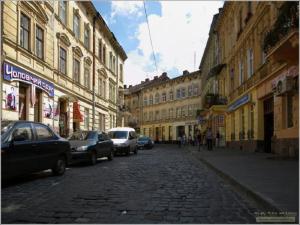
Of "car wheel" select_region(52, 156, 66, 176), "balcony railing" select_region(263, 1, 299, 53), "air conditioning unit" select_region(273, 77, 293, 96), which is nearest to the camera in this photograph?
"car wheel" select_region(52, 156, 66, 176)

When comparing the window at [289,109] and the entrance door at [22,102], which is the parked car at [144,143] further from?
the window at [289,109]

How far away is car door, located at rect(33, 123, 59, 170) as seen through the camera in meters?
11.5

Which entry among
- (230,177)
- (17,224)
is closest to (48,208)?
(17,224)

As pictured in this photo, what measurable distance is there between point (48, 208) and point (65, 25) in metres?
22.6

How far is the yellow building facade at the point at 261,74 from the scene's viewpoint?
14.6 metres

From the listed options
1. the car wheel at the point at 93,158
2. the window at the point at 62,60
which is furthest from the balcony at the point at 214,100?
the car wheel at the point at 93,158

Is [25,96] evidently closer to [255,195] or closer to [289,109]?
[289,109]

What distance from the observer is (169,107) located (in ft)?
247

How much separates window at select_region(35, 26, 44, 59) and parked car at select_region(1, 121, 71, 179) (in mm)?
11424

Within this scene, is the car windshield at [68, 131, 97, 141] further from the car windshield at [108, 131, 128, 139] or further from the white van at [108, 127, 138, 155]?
the car windshield at [108, 131, 128, 139]

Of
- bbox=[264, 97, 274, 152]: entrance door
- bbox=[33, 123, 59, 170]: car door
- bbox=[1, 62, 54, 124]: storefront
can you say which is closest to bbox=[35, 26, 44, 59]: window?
bbox=[1, 62, 54, 124]: storefront

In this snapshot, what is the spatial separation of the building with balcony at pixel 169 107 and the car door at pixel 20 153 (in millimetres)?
55801

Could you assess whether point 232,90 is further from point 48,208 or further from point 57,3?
point 48,208

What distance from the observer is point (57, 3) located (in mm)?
26656
